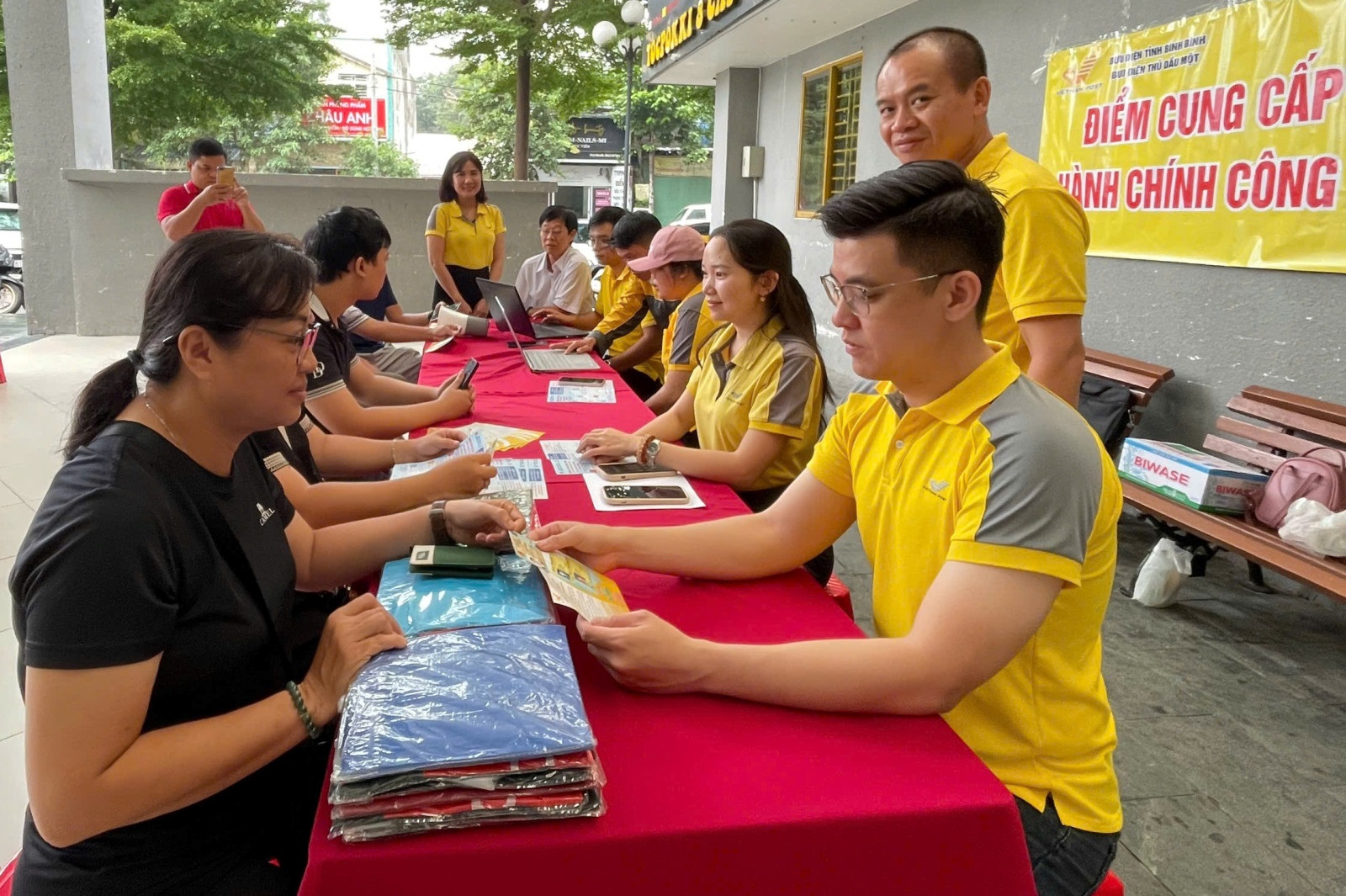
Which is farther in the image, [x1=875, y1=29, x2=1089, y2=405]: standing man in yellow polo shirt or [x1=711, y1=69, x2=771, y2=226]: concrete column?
[x1=711, y1=69, x2=771, y2=226]: concrete column

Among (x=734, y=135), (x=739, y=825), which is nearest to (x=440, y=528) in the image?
(x=739, y=825)

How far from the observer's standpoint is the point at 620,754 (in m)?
0.97

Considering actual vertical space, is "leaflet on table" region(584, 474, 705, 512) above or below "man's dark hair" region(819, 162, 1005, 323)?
below

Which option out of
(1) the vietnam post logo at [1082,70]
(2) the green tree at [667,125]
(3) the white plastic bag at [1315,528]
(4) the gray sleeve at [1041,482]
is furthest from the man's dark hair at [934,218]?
(2) the green tree at [667,125]

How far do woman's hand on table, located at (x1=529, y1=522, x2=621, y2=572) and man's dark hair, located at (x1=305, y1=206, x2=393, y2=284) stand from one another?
1.55m

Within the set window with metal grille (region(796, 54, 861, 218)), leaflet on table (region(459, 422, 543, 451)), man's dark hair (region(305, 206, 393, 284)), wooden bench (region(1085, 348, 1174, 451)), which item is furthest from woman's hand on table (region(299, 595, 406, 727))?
window with metal grille (region(796, 54, 861, 218))

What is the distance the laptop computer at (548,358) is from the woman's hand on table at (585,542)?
2040 mm

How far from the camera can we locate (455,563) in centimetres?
131

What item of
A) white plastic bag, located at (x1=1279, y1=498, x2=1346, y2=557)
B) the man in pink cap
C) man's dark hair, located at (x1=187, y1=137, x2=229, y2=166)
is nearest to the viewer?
white plastic bag, located at (x1=1279, y1=498, x2=1346, y2=557)

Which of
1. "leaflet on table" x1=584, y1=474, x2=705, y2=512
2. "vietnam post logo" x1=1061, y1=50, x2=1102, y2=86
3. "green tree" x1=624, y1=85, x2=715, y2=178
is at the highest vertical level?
"green tree" x1=624, y1=85, x2=715, y2=178

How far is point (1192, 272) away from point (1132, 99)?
2.67ft

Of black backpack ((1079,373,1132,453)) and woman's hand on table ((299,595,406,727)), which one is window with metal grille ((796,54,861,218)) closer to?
black backpack ((1079,373,1132,453))

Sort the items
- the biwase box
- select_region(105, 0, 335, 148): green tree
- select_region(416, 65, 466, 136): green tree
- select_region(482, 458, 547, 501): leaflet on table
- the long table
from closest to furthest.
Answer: the long table → select_region(482, 458, 547, 501): leaflet on table → the biwase box → select_region(105, 0, 335, 148): green tree → select_region(416, 65, 466, 136): green tree

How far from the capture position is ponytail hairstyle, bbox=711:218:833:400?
2322 mm
